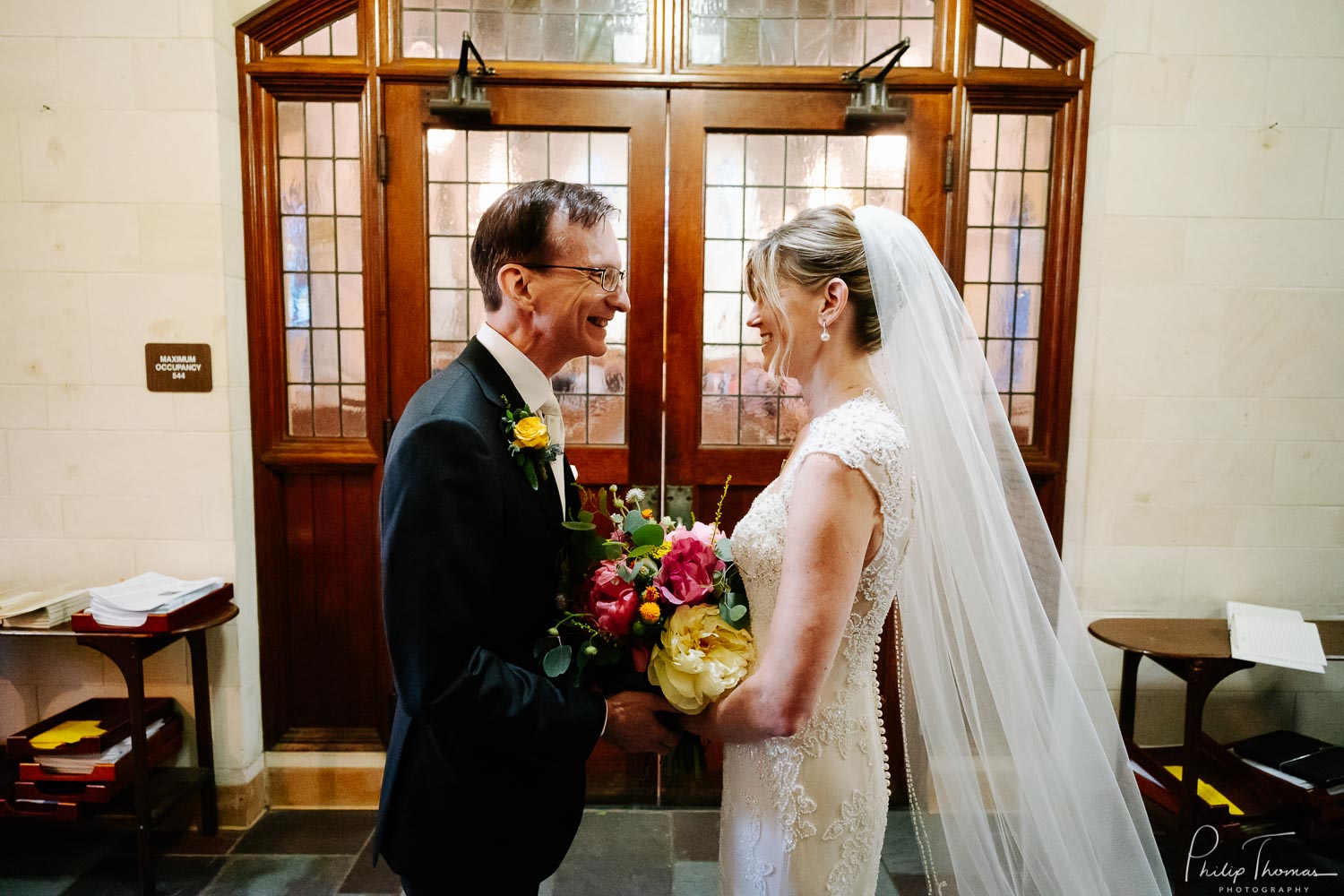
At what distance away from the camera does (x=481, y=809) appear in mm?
1347

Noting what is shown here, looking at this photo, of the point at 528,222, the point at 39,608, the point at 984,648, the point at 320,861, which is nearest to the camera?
the point at 528,222

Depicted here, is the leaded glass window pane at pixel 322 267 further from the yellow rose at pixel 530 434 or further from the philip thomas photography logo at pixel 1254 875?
the philip thomas photography logo at pixel 1254 875

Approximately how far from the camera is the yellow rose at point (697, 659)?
1.31 metres

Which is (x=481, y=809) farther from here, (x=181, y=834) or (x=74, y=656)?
(x=74, y=656)

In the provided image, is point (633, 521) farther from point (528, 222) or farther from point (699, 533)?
point (528, 222)

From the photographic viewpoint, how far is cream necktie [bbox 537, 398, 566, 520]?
1434mm

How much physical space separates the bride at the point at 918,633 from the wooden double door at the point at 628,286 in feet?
4.11

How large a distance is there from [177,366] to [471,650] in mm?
2059

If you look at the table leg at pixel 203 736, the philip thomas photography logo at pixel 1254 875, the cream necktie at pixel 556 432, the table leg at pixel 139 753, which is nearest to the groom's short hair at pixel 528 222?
the cream necktie at pixel 556 432

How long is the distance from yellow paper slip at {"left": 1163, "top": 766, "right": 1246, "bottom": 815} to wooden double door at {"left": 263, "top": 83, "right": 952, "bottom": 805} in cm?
98

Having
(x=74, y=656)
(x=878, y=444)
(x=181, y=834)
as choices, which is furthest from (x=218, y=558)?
(x=878, y=444)

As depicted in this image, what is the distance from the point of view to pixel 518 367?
1438 millimetres

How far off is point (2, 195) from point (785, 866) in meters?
3.24

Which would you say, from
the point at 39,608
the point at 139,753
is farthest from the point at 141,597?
the point at 139,753
